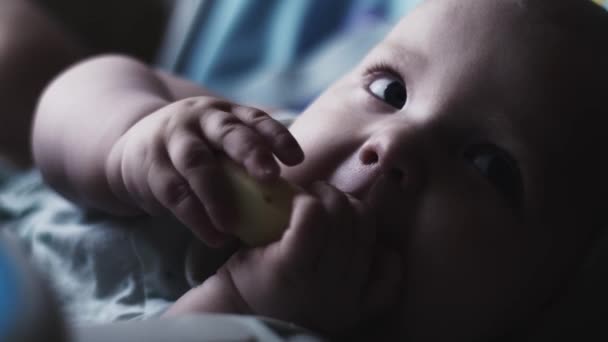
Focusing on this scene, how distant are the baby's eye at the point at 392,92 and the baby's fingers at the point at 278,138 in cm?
17

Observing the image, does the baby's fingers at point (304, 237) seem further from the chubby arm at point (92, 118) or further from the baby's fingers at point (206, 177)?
the chubby arm at point (92, 118)

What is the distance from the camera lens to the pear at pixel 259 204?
490 mm

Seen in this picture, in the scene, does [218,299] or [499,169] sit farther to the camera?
[499,169]

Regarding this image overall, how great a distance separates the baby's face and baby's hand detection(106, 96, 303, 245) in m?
0.08

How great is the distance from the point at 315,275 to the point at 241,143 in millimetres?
108

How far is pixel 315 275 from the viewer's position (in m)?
0.49

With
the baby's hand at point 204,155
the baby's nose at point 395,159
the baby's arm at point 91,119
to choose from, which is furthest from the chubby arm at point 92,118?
the baby's nose at point 395,159

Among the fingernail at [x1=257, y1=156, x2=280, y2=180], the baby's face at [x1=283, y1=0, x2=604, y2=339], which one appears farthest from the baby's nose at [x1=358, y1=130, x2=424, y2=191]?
the fingernail at [x1=257, y1=156, x2=280, y2=180]

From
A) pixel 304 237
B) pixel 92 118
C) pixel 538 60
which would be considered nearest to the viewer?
pixel 304 237

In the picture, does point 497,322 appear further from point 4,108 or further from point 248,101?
point 4,108

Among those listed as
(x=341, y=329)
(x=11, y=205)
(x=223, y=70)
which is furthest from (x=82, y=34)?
(x=341, y=329)

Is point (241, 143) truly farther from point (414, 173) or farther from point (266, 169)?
point (414, 173)

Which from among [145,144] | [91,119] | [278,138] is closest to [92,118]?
[91,119]

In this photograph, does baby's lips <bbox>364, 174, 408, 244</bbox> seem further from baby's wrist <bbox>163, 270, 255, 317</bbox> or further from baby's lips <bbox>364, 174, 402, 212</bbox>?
baby's wrist <bbox>163, 270, 255, 317</bbox>
